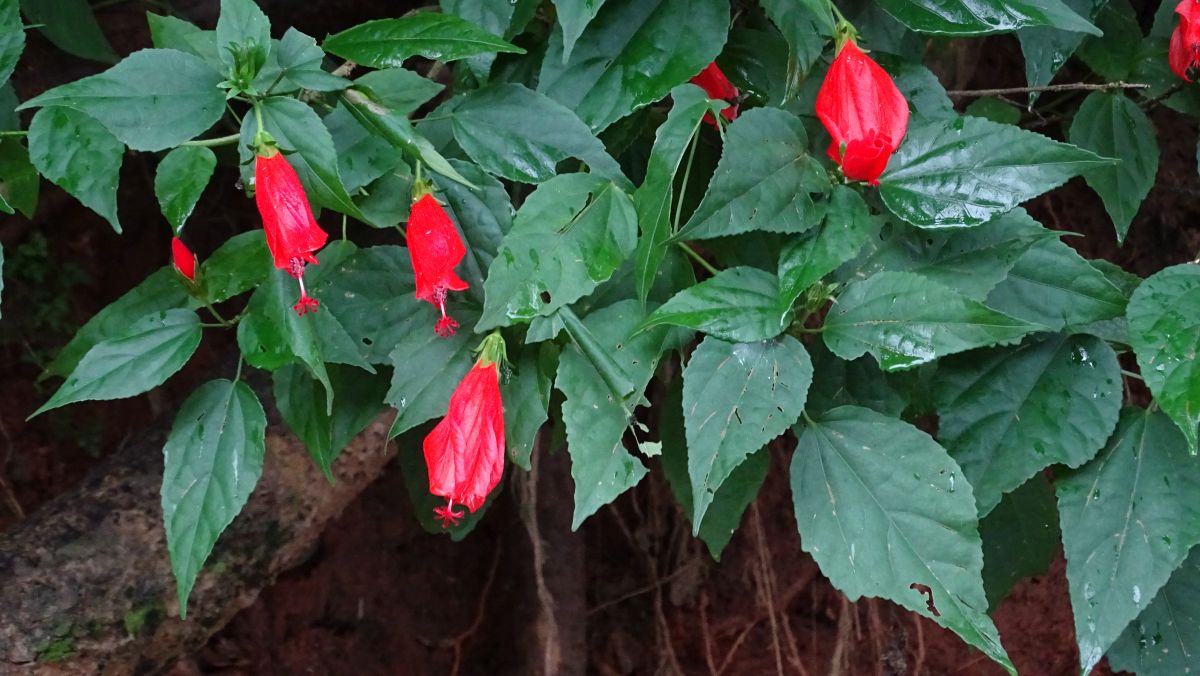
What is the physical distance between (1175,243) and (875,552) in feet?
4.20

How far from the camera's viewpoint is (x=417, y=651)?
70.6 inches

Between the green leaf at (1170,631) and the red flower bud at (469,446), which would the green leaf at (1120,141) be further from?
the red flower bud at (469,446)

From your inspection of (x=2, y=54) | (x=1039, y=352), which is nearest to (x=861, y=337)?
(x=1039, y=352)

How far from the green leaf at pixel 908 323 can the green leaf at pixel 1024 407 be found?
0.12 meters

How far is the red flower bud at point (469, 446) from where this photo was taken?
2.33 feet

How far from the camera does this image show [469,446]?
71 cm

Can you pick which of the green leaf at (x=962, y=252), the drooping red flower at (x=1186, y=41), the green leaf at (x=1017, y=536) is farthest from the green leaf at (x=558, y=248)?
the drooping red flower at (x=1186, y=41)

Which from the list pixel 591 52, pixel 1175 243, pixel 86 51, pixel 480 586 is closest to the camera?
pixel 591 52

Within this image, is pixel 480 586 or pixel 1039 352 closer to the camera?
pixel 1039 352

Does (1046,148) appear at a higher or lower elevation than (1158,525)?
higher

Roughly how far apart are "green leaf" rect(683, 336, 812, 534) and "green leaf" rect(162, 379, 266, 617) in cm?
35

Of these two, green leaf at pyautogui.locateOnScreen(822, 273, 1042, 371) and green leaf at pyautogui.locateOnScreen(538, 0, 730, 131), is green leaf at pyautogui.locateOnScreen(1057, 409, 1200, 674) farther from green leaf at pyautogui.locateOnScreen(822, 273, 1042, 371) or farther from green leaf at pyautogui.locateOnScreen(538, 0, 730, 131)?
green leaf at pyautogui.locateOnScreen(538, 0, 730, 131)

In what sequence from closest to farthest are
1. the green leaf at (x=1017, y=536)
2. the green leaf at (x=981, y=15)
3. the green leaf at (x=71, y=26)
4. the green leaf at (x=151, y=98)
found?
1. the green leaf at (x=151, y=98)
2. the green leaf at (x=981, y=15)
3. the green leaf at (x=1017, y=536)
4. the green leaf at (x=71, y=26)

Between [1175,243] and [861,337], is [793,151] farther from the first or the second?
[1175,243]
